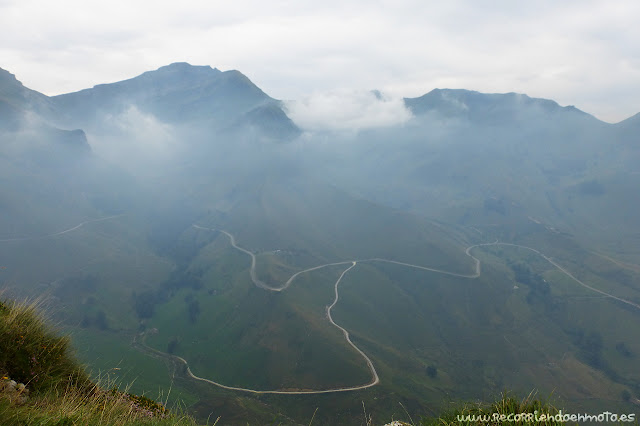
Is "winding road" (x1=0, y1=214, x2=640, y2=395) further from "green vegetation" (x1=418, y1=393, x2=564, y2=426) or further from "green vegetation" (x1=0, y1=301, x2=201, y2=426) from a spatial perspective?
"green vegetation" (x1=418, y1=393, x2=564, y2=426)

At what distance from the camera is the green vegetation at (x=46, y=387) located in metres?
4.70

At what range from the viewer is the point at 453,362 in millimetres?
95688

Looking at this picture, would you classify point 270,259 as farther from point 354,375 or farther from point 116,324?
point 354,375

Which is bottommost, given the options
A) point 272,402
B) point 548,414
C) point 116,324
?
point 116,324

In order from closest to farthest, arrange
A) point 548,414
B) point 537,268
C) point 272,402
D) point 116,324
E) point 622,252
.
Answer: point 548,414, point 272,402, point 116,324, point 537,268, point 622,252

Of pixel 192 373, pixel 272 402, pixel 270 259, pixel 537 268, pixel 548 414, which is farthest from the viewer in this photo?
pixel 537 268

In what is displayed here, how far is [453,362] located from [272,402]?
2008 inches

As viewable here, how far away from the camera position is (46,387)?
21.4ft

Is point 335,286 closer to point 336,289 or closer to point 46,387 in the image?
point 336,289

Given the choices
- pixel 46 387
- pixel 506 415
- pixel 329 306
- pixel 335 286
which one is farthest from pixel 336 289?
pixel 506 415

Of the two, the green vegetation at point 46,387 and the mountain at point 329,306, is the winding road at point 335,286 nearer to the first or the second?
the mountain at point 329,306

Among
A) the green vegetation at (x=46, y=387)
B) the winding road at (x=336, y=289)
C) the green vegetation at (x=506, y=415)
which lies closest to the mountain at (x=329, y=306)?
the winding road at (x=336, y=289)

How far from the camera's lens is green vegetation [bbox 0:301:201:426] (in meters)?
4.70

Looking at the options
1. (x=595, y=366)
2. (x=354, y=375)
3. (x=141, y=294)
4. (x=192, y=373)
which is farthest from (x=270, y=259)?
(x=595, y=366)
